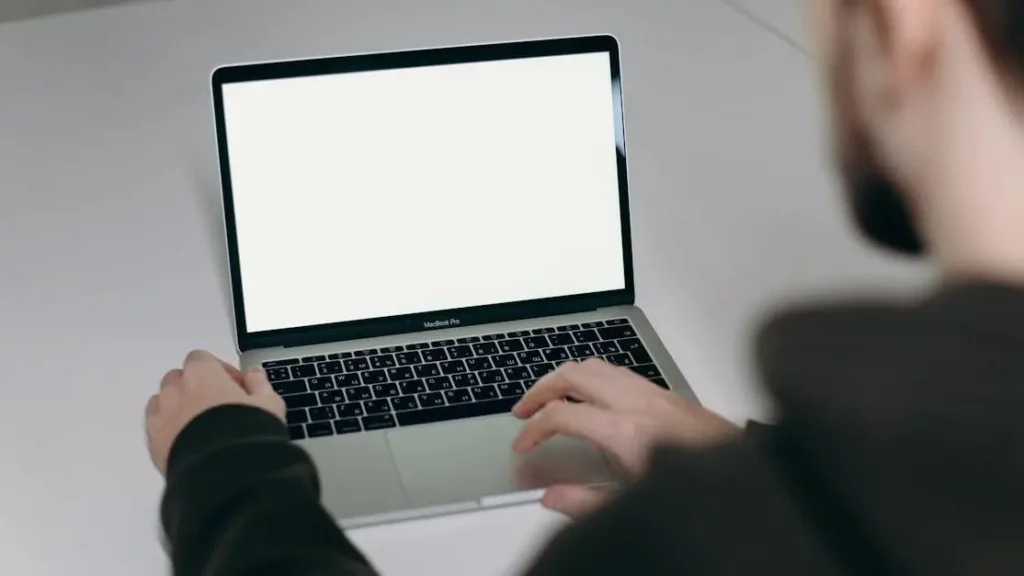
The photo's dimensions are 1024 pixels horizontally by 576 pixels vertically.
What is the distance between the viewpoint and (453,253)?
0.91m

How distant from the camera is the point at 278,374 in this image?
0.84 meters

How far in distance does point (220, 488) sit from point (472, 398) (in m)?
0.25

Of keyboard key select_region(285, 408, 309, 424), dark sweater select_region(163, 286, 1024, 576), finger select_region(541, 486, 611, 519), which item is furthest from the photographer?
keyboard key select_region(285, 408, 309, 424)

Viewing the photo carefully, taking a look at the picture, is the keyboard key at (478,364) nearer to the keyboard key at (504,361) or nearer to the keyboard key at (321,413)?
the keyboard key at (504,361)

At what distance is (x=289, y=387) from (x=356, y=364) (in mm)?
53

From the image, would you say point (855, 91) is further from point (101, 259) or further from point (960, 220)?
point (101, 259)

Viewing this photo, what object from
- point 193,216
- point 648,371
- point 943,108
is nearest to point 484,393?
point 648,371

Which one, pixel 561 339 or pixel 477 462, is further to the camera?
pixel 561 339

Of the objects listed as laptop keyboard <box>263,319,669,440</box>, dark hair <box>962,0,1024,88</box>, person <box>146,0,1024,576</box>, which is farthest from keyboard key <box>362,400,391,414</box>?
dark hair <box>962,0,1024,88</box>

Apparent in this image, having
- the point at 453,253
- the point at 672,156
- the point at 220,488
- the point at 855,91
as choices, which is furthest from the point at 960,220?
the point at 672,156

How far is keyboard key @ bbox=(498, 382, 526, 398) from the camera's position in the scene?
0.83m

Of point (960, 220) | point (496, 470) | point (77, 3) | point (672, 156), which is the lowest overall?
point (496, 470)

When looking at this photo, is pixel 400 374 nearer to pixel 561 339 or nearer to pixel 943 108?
pixel 561 339

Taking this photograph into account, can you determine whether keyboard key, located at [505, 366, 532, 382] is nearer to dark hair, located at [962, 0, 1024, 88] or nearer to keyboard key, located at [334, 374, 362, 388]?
keyboard key, located at [334, 374, 362, 388]
